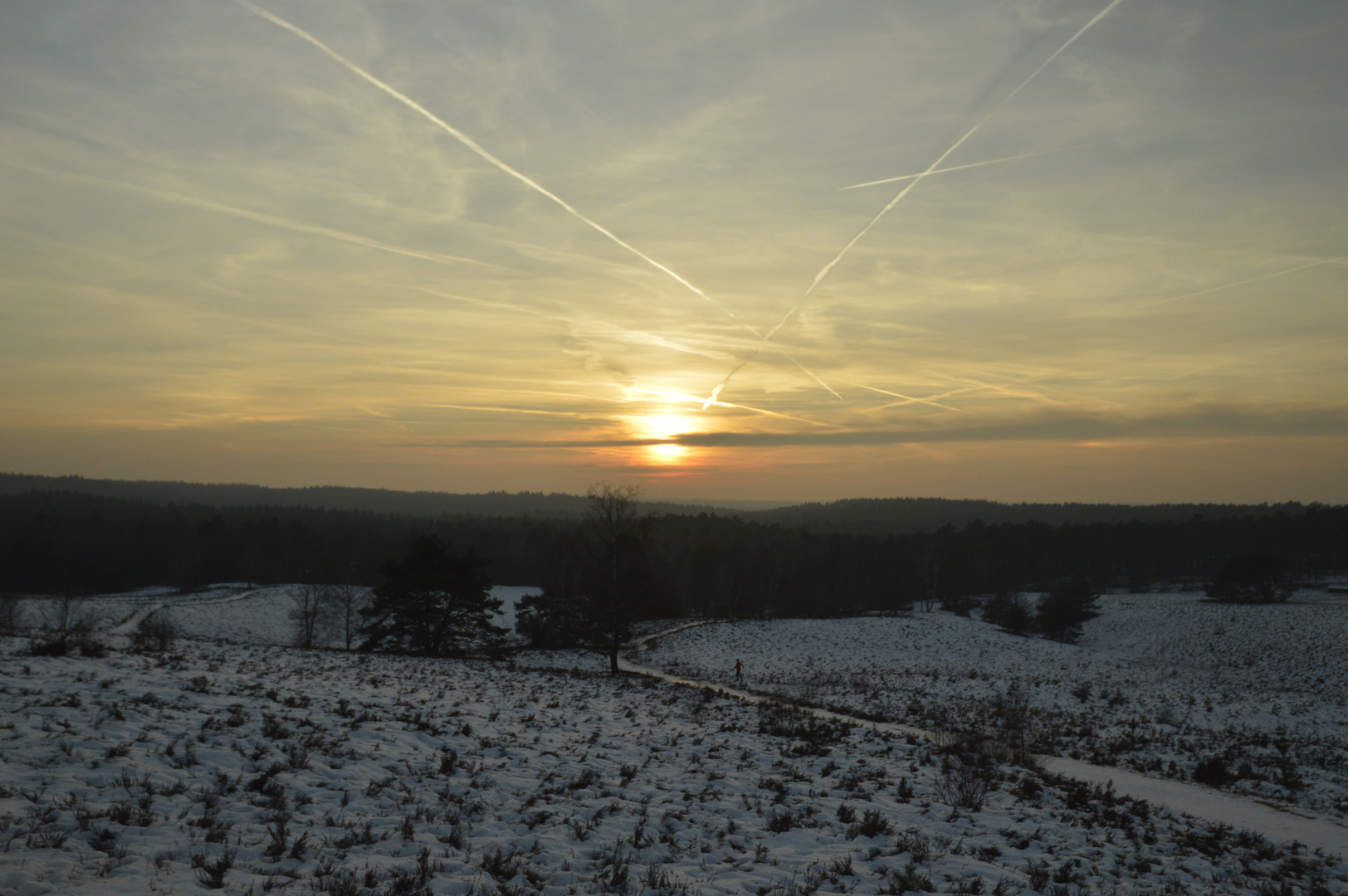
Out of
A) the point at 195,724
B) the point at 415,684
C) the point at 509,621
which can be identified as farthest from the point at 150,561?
the point at 195,724

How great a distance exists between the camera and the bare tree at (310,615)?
55.4m

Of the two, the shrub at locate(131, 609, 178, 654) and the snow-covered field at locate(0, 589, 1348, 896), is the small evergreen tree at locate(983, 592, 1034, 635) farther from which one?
the shrub at locate(131, 609, 178, 654)

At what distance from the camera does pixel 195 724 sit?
10266 mm

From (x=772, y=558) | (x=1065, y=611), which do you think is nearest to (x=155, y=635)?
(x=772, y=558)

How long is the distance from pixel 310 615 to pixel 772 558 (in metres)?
54.2

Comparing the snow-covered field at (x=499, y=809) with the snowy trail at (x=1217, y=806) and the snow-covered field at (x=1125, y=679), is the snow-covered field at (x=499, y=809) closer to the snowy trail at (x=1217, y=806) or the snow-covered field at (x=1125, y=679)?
the snowy trail at (x=1217, y=806)

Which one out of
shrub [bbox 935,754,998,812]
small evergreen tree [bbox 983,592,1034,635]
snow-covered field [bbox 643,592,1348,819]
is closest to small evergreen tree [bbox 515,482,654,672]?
snow-covered field [bbox 643,592,1348,819]

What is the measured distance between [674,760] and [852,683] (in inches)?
913

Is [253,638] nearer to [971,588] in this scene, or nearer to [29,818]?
[29,818]

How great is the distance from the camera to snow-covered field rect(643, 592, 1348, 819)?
64.3ft

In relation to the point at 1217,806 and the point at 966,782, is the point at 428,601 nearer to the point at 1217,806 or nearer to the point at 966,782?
the point at 966,782

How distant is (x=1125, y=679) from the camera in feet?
121

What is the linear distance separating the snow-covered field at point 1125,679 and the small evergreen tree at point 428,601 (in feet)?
43.6

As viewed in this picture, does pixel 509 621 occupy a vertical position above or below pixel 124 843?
below
